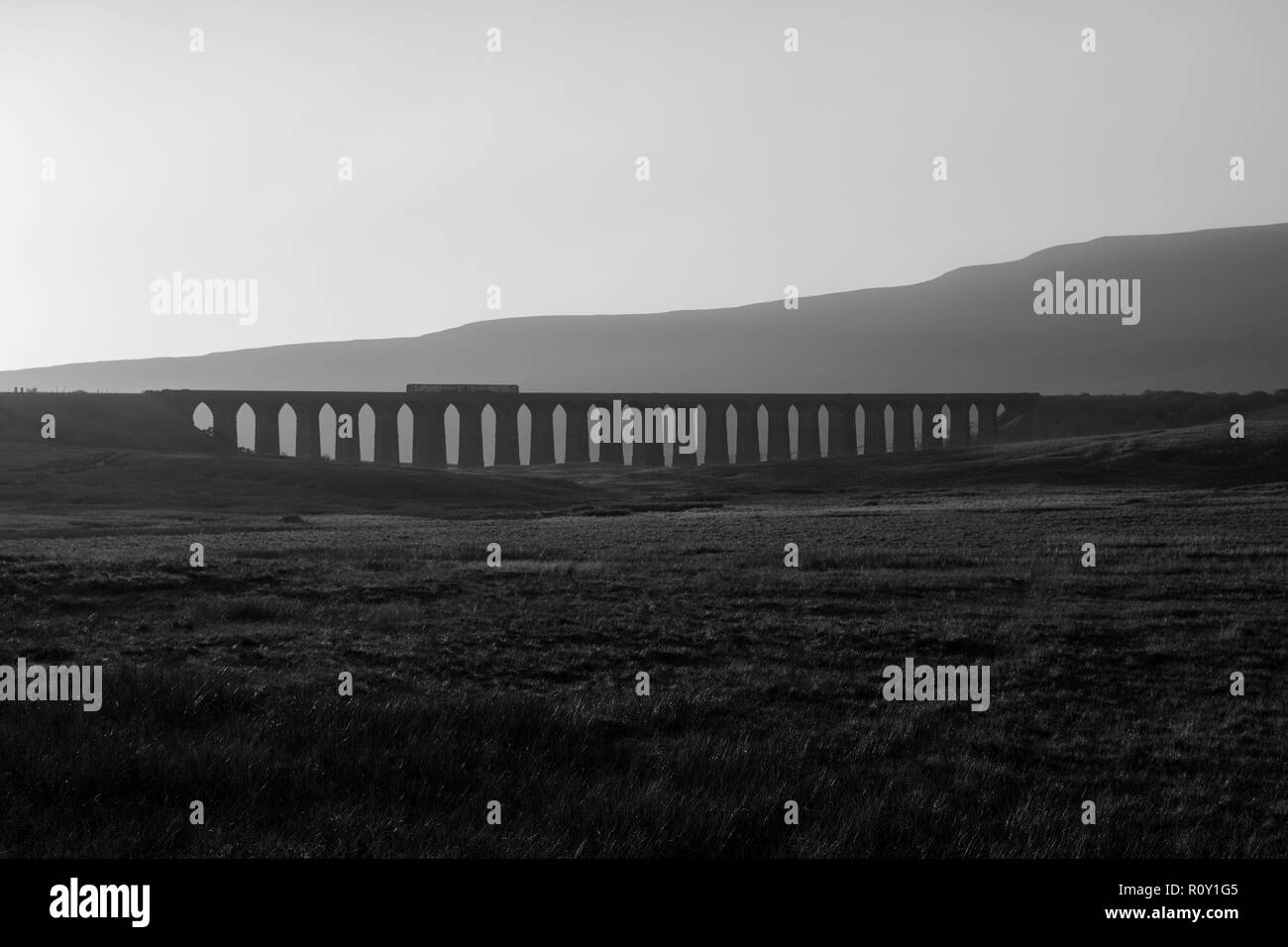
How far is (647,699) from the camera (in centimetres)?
1332

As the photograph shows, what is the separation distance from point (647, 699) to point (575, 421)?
385 feet

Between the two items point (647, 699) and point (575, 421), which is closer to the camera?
point (647, 699)

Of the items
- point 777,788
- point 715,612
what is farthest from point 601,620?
point 777,788

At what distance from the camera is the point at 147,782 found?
885 centimetres

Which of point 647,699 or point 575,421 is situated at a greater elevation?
point 575,421

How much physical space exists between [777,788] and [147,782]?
15.6 feet

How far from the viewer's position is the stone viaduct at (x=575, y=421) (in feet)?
387

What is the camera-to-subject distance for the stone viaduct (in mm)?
118000

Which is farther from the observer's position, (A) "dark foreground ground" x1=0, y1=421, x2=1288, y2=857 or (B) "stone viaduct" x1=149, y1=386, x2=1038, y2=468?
(B) "stone viaduct" x1=149, y1=386, x2=1038, y2=468

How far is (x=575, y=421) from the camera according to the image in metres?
130

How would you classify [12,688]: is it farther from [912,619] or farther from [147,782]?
[912,619]

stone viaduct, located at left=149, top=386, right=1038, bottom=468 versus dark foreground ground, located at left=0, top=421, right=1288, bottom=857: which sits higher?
stone viaduct, located at left=149, top=386, right=1038, bottom=468

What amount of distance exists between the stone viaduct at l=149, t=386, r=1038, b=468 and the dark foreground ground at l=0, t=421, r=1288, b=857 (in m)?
85.9

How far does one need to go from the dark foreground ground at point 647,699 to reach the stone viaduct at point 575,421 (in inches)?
3380
